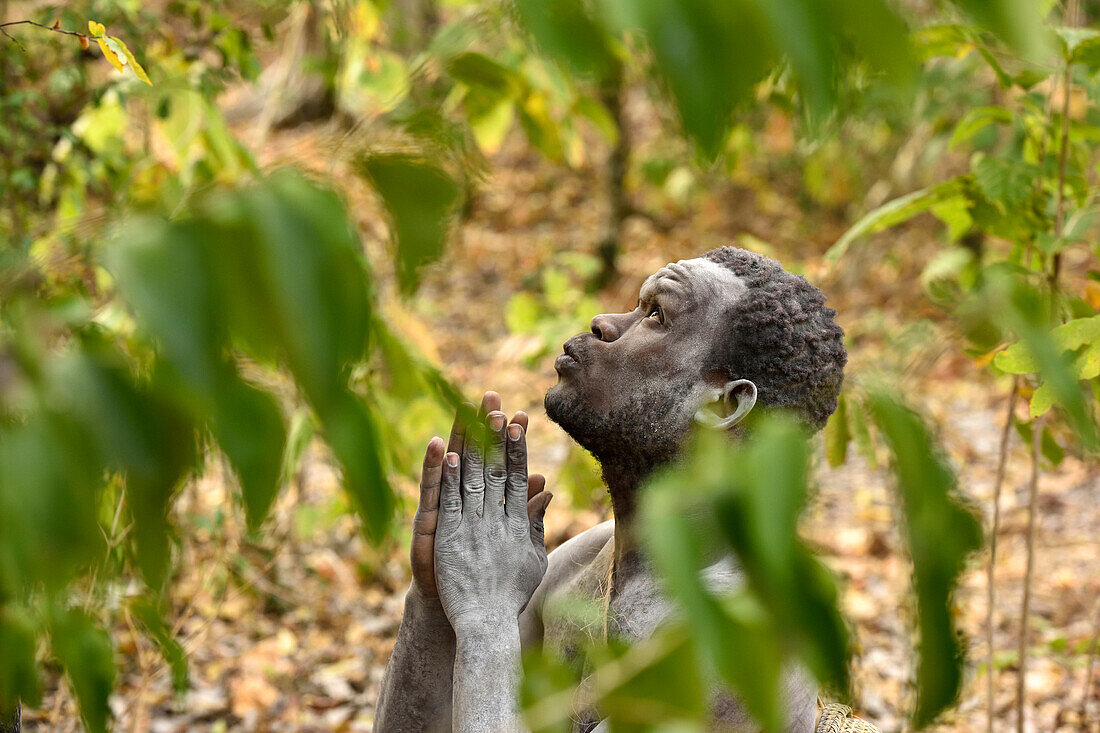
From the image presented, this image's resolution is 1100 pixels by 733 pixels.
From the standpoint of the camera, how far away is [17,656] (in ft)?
2.20

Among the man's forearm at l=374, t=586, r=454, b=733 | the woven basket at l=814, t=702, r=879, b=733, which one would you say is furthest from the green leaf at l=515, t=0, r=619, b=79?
the woven basket at l=814, t=702, r=879, b=733

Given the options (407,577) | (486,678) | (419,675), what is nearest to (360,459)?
(486,678)

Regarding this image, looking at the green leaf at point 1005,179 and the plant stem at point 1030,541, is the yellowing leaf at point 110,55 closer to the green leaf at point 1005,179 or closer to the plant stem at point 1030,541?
the green leaf at point 1005,179

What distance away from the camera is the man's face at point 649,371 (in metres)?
1.47

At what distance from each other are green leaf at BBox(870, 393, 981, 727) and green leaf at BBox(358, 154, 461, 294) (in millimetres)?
257

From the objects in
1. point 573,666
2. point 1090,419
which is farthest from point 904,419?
point 573,666

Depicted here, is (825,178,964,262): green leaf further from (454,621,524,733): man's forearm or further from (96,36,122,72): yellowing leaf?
(96,36,122,72): yellowing leaf

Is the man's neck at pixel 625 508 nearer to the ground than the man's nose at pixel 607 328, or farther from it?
nearer to the ground

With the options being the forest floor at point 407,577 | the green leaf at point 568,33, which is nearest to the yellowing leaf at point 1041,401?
the forest floor at point 407,577

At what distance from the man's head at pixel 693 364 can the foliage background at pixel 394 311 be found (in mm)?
214

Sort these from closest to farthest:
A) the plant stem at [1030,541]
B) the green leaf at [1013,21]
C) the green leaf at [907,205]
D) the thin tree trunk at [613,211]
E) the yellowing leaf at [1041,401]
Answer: the green leaf at [1013,21], the yellowing leaf at [1041,401], the green leaf at [907,205], the plant stem at [1030,541], the thin tree trunk at [613,211]

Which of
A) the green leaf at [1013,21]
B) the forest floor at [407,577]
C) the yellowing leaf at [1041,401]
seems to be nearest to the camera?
the green leaf at [1013,21]

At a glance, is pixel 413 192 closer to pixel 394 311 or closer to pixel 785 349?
pixel 785 349

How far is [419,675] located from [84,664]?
3.66ft
